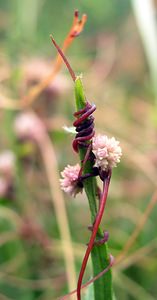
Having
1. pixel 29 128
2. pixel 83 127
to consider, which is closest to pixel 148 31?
pixel 29 128

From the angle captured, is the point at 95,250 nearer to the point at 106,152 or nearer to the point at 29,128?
the point at 106,152

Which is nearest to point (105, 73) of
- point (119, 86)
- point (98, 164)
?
point (119, 86)

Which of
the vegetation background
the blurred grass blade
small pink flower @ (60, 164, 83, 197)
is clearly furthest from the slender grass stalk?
small pink flower @ (60, 164, 83, 197)

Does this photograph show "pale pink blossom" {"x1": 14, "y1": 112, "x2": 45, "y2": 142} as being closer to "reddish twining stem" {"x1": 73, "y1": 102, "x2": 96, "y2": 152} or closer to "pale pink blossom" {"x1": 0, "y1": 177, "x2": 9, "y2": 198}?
"pale pink blossom" {"x1": 0, "y1": 177, "x2": 9, "y2": 198}

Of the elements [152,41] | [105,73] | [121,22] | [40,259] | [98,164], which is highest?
[121,22]

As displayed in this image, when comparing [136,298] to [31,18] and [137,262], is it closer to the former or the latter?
[137,262]

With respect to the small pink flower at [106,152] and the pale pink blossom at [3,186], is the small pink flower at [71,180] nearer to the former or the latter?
the small pink flower at [106,152]
